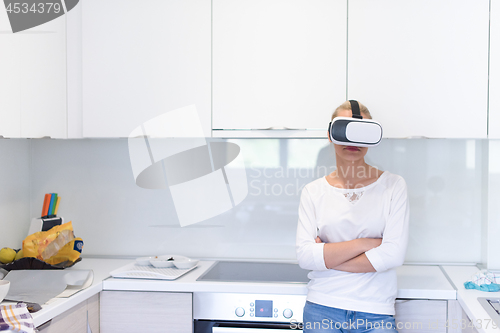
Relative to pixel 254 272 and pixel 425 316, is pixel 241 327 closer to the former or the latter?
pixel 254 272

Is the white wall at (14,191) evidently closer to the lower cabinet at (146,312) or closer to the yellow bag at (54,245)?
the yellow bag at (54,245)

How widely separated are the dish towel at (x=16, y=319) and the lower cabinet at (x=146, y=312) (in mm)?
492

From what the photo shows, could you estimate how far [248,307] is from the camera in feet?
5.80

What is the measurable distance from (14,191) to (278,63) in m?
1.49

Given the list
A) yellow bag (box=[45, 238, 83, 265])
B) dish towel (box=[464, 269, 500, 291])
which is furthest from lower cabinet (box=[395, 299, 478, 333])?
yellow bag (box=[45, 238, 83, 265])

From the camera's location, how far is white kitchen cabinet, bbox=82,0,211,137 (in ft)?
6.40

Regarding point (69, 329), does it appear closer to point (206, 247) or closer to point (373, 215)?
point (206, 247)

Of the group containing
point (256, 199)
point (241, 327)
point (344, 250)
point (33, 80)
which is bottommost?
point (241, 327)

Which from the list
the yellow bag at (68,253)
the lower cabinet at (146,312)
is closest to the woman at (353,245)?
the lower cabinet at (146,312)

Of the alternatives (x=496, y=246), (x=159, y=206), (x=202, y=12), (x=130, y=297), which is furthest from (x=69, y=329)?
(x=496, y=246)

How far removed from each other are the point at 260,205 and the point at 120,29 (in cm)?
109

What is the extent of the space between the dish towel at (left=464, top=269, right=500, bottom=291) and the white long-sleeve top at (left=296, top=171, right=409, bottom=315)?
1.15ft

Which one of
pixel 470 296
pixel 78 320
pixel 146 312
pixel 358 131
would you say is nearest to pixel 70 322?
pixel 78 320

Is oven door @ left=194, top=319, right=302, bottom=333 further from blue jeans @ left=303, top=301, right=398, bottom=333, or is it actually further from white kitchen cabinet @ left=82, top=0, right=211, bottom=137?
white kitchen cabinet @ left=82, top=0, right=211, bottom=137
